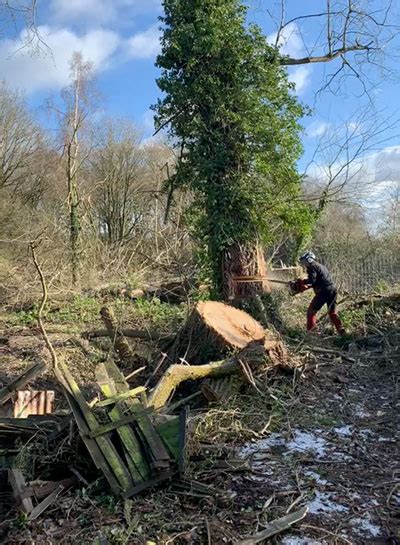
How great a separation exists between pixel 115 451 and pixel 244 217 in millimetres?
5995

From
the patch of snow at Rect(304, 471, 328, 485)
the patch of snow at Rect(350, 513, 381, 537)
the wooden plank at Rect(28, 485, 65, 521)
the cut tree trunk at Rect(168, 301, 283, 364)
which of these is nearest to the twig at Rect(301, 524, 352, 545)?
the patch of snow at Rect(350, 513, 381, 537)

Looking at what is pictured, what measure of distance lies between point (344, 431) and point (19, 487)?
3131 millimetres

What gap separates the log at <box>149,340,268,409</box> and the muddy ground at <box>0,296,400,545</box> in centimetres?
34

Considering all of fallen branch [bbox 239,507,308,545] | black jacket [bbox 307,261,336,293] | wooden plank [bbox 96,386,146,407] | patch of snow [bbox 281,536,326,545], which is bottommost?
patch of snow [bbox 281,536,326,545]

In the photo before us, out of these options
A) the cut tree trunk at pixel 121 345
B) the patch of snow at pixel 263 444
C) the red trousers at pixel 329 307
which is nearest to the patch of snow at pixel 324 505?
the patch of snow at pixel 263 444

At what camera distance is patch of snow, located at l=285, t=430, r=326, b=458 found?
15.5 feet

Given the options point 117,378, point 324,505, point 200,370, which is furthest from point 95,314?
point 324,505

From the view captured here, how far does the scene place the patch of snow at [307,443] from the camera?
4719mm

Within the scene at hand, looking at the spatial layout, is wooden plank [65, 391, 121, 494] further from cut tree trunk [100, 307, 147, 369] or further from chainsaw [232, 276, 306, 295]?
chainsaw [232, 276, 306, 295]

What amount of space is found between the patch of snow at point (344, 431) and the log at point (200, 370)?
1238 millimetres

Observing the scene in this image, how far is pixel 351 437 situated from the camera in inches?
198

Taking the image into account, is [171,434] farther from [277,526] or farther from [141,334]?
[141,334]

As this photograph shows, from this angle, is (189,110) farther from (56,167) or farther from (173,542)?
(56,167)

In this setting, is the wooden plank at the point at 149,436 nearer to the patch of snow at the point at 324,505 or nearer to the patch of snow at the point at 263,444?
the patch of snow at the point at 263,444
